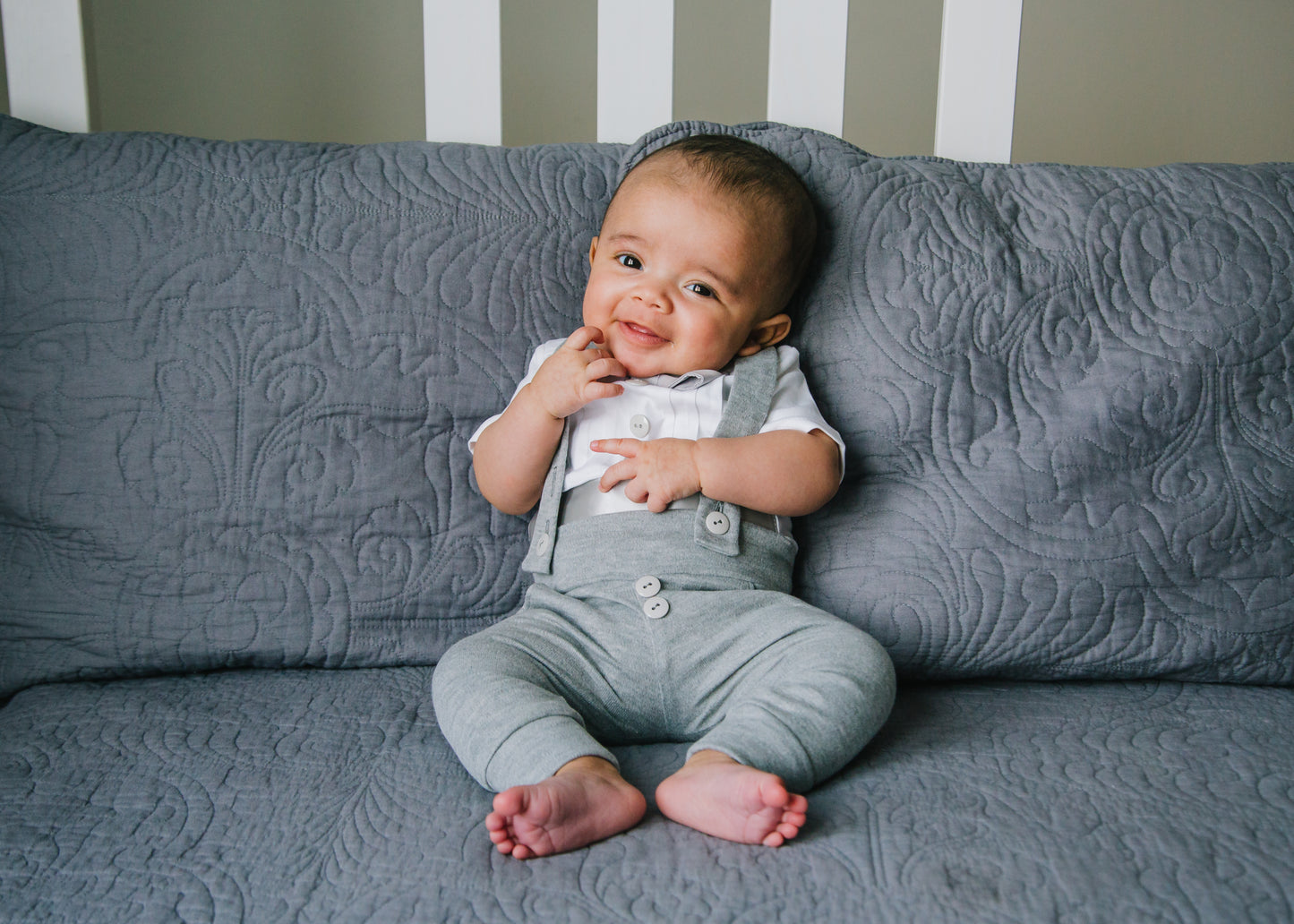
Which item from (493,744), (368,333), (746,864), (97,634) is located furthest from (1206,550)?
(97,634)

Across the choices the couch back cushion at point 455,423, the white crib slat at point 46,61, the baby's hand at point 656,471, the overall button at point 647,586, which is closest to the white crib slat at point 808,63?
the couch back cushion at point 455,423

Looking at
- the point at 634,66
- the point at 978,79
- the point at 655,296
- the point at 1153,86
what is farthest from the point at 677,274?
the point at 1153,86

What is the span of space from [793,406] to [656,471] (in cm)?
15

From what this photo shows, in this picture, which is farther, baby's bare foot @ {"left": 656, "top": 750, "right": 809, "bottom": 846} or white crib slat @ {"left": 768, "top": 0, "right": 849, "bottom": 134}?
white crib slat @ {"left": 768, "top": 0, "right": 849, "bottom": 134}

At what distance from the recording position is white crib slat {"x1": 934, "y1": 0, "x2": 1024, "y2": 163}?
113cm

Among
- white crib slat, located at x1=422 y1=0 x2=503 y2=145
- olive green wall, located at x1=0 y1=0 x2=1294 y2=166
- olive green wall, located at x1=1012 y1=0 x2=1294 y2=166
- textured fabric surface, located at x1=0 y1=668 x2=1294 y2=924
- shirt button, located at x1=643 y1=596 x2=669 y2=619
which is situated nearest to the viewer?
textured fabric surface, located at x1=0 y1=668 x2=1294 y2=924

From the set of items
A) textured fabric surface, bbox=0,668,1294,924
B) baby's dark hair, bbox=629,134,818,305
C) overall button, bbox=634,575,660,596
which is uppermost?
baby's dark hair, bbox=629,134,818,305

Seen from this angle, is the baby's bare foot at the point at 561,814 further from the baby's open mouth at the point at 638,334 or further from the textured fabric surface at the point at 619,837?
the baby's open mouth at the point at 638,334

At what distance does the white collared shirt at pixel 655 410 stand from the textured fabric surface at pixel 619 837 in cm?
26

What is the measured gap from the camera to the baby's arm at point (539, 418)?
863 mm

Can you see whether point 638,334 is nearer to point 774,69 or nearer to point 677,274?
point 677,274

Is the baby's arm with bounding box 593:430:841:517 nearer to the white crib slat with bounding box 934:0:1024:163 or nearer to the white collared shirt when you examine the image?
the white collared shirt

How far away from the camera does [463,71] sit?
110cm

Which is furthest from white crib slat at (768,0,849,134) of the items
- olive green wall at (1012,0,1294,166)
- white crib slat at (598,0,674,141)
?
olive green wall at (1012,0,1294,166)
